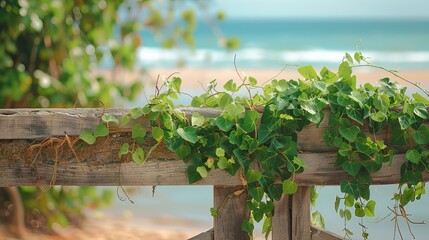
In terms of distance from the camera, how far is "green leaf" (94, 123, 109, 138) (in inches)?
73.0

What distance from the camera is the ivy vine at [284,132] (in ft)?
5.97

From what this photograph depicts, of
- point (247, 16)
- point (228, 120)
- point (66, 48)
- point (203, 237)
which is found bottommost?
point (203, 237)

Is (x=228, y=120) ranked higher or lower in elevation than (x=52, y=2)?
lower

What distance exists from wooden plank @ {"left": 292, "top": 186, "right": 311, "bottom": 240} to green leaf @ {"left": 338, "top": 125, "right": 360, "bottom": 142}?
20 centimetres

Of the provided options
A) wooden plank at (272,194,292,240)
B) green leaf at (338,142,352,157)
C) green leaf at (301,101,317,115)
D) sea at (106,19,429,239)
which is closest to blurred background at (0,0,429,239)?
sea at (106,19,429,239)

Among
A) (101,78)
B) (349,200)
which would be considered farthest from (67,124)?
(101,78)

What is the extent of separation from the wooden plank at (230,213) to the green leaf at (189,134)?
0.19 meters

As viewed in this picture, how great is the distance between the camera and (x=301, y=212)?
192 cm

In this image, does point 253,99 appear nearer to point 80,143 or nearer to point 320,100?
point 320,100

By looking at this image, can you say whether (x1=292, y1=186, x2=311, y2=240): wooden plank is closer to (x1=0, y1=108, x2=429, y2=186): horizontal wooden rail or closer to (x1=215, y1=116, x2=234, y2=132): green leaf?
(x1=0, y1=108, x2=429, y2=186): horizontal wooden rail

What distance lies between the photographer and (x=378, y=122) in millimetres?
1852

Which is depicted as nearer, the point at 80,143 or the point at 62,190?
the point at 80,143

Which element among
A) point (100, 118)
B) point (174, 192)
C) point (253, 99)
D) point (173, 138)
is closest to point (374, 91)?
point (253, 99)

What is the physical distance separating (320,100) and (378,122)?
164mm
